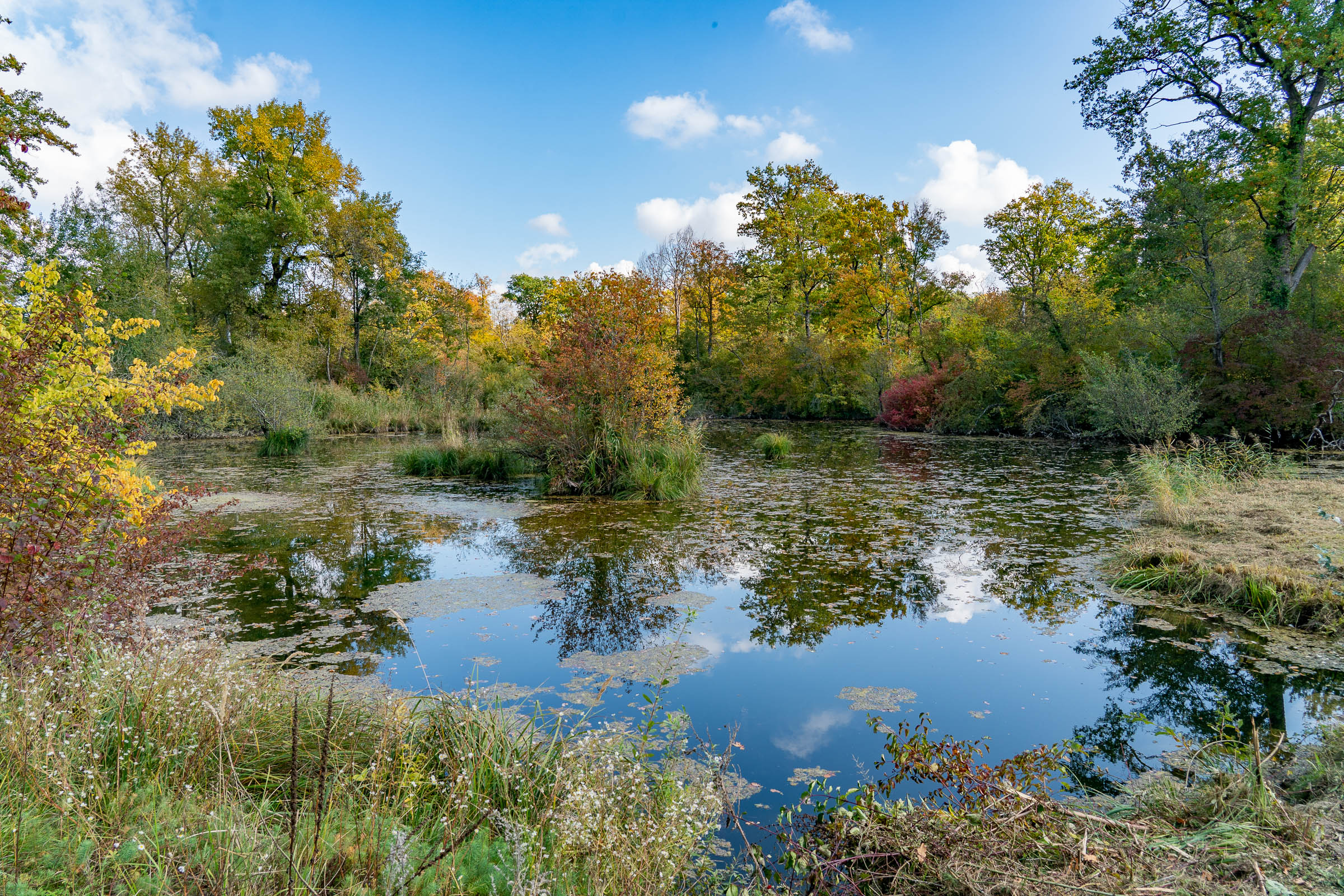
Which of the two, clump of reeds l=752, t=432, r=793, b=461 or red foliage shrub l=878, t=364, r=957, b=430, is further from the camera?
red foliage shrub l=878, t=364, r=957, b=430

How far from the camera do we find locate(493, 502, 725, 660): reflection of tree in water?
466 cm

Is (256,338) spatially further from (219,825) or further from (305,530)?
(219,825)

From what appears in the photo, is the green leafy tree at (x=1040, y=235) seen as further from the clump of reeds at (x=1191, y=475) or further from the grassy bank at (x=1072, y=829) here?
the grassy bank at (x=1072, y=829)

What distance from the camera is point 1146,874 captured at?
1.82 meters

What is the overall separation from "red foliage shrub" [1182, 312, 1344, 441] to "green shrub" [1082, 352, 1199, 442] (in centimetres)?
44

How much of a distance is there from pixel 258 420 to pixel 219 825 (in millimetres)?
20006

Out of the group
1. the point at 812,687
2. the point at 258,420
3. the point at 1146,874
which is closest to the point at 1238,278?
the point at 812,687

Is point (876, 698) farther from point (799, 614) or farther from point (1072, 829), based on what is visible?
point (1072, 829)

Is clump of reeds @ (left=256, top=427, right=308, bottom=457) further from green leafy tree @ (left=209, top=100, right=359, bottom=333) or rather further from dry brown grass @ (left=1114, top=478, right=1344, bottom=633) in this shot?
dry brown grass @ (left=1114, top=478, right=1344, bottom=633)

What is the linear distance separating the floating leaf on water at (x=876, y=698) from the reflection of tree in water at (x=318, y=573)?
8.93 ft

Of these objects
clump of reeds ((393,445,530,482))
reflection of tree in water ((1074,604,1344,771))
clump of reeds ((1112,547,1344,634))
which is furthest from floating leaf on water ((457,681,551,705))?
clump of reeds ((393,445,530,482))

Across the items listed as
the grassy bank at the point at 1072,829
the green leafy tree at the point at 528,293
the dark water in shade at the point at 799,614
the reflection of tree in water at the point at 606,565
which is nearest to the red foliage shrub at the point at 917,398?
the dark water in shade at the point at 799,614

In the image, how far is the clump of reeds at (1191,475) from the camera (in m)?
6.88

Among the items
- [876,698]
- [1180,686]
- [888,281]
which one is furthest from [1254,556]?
[888,281]
